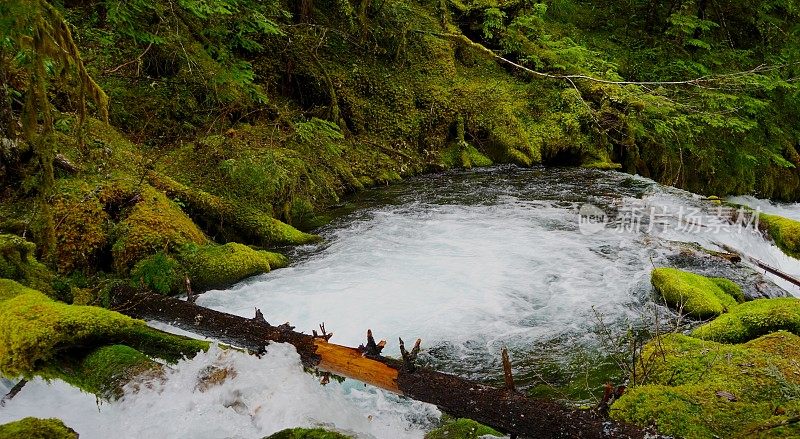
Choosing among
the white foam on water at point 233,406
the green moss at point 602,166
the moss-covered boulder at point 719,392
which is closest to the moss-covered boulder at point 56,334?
the white foam on water at point 233,406

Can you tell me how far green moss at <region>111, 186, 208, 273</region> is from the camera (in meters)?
4.92

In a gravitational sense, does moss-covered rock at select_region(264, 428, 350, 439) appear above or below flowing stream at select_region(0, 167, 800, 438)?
above

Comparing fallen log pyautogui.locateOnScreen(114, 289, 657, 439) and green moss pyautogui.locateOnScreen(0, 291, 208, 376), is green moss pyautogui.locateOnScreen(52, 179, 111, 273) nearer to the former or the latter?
fallen log pyautogui.locateOnScreen(114, 289, 657, 439)

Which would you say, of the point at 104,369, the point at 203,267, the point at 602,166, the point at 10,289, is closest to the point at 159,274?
the point at 203,267

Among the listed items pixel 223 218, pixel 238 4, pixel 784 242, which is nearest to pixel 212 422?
pixel 223 218

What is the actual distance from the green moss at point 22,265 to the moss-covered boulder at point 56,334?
0.52m

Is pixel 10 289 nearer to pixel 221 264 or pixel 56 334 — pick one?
pixel 56 334

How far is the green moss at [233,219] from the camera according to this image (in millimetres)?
6277

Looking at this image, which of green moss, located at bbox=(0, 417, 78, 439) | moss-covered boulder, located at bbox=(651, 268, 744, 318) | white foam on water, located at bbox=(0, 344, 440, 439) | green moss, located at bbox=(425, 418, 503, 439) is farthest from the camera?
moss-covered boulder, located at bbox=(651, 268, 744, 318)

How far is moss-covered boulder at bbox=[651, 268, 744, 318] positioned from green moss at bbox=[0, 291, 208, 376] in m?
4.12

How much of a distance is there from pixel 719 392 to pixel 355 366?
198 centimetres

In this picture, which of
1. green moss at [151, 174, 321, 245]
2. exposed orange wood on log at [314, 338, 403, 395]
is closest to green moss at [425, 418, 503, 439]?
exposed orange wood on log at [314, 338, 403, 395]

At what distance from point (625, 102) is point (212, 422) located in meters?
11.7

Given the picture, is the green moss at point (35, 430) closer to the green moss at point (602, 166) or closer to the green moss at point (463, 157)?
the green moss at point (463, 157)
